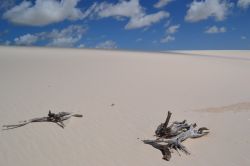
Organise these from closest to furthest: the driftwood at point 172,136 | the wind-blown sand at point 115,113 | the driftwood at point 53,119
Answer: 1. the wind-blown sand at point 115,113
2. the driftwood at point 172,136
3. the driftwood at point 53,119

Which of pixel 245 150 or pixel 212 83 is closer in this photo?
pixel 245 150

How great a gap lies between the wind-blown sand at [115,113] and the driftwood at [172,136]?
0.16 metres

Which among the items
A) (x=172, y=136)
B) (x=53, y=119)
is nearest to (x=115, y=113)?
(x=53, y=119)

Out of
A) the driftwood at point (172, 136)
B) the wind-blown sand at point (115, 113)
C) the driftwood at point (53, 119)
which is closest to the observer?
the wind-blown sand at point (115, 113)

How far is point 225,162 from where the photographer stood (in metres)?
6.08

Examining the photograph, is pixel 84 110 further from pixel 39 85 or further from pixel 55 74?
pixel 55 74

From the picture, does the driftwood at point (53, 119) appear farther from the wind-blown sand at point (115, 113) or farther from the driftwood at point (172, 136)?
the driftwood at point (172, 136)

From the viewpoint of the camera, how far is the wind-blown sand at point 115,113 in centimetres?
612

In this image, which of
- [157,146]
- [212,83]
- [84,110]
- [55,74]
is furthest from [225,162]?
[55,74]

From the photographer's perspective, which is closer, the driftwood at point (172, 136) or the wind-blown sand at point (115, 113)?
the wind-blown sand at point (115, 113)

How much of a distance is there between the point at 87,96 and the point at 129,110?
6.48 feet

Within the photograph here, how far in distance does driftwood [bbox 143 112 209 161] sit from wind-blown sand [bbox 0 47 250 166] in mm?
158

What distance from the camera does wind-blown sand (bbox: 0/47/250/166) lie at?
612cm

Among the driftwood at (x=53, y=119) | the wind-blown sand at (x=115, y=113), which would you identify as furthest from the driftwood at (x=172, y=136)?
the driftwood at (x=53, y=119)
